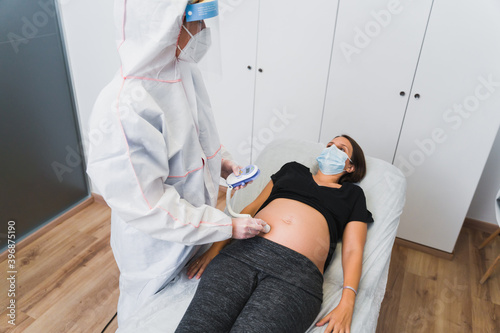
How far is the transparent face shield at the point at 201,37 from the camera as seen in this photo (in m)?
0.97

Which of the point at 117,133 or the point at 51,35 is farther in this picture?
the point at 51,35

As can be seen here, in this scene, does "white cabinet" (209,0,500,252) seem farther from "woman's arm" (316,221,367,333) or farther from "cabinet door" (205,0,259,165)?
"woman's arm" (316,221,367,333)

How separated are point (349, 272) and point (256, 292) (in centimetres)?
37

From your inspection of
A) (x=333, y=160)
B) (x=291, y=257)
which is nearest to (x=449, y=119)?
(x=333, y=160)

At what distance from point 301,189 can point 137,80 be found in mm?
856

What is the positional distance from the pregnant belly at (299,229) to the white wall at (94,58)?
140cm

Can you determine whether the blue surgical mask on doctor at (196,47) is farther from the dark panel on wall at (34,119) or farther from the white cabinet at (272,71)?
the dark panel on wall at (34,119)

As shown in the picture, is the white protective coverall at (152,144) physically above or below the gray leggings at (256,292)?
above

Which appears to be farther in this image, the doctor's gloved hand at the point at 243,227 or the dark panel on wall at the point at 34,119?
the dark panel on wall at the point at 34,119

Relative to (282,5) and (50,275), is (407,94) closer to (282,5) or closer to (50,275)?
(282,5)

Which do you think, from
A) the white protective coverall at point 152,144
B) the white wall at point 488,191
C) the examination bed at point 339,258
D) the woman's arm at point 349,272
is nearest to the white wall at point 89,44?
the examination bed at point 339,258

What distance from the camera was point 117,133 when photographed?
0.95m

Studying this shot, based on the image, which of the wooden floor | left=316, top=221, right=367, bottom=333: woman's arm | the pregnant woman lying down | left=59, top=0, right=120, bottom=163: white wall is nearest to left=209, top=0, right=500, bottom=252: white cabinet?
the wooden floor

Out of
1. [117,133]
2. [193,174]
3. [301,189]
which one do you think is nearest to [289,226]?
[301,189]
